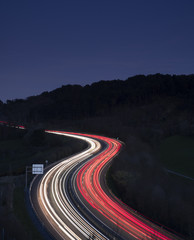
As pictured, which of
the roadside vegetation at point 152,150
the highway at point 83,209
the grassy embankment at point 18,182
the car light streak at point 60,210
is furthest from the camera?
the roadside vegetation at point 152,150

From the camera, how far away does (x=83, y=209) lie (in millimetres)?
21156

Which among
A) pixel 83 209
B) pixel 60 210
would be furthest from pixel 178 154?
pixel 60 210

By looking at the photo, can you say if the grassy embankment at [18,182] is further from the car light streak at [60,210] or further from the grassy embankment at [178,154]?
the grassy embankment at [178,154]

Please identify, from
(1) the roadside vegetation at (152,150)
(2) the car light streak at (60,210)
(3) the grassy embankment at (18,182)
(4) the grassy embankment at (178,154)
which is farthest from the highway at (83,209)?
(4) the grassy embankment at (178,154)

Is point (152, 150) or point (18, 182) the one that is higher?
point (152, 150)

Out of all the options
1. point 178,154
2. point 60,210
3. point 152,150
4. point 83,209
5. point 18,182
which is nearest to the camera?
point 60,210

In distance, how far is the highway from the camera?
1753cm

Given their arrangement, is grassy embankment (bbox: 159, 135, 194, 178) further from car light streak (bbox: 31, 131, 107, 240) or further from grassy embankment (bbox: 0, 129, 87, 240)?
grassy embankment (bbox: 0, 129, 87, 240)

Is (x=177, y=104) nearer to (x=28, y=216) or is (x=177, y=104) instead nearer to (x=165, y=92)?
(x=165, y=92)

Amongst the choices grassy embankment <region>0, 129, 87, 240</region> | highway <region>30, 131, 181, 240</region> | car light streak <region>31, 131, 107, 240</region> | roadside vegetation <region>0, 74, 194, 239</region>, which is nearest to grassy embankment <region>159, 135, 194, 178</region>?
roadside vegetation <region>0, 74, 194, 239</region>

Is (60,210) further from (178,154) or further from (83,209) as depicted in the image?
(178,154)

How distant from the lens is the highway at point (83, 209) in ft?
57.5

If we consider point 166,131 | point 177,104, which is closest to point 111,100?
point 177,104

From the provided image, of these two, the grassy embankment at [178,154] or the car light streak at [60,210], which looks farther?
the grassy embankment at [178,154]
